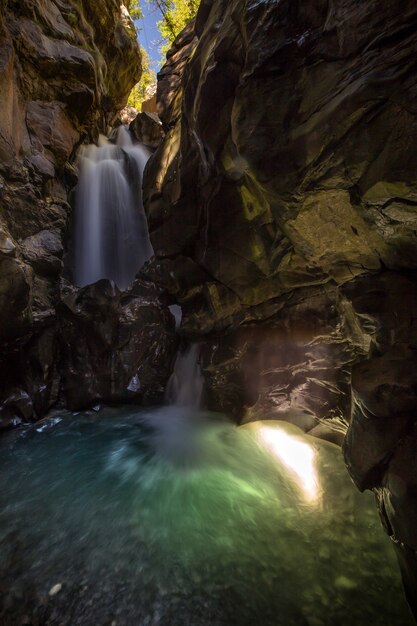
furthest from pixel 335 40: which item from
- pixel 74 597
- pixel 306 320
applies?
pixel 74 597

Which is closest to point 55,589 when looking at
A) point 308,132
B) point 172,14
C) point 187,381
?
point 308,132

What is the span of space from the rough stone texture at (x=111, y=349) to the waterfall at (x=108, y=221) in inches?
121

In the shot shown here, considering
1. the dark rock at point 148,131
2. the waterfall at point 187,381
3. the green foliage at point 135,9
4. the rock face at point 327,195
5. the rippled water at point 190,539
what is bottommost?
the rippled water at point 190,539

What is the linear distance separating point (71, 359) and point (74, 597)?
20.5 feet

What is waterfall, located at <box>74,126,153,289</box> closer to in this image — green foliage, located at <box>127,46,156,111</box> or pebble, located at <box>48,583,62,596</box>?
pebble, located at <box>48,583,62,596</box>

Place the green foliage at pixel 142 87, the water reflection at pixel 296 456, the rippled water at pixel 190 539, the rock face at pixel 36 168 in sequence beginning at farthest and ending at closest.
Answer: the green foliage at pixel 142 87, the rock face at pixel 36 168, the water reflection at pixel 296 456, the rippled water at pixel 190 539

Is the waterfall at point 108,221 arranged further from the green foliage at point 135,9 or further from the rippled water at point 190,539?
the green foliage at point 135,9

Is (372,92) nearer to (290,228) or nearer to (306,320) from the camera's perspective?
(290,228)

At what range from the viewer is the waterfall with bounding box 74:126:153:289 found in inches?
470

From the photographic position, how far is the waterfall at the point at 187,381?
847cm

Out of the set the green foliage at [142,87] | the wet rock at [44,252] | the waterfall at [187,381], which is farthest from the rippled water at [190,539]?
the green foliage at [142,87]

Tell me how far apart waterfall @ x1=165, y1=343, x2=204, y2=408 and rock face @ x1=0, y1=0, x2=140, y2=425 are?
3.18m

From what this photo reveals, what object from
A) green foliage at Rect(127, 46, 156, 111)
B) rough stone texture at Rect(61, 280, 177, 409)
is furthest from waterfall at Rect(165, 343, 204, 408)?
green foliage at Rect(127, 46, 156, 111)

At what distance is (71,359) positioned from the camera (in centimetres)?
830
